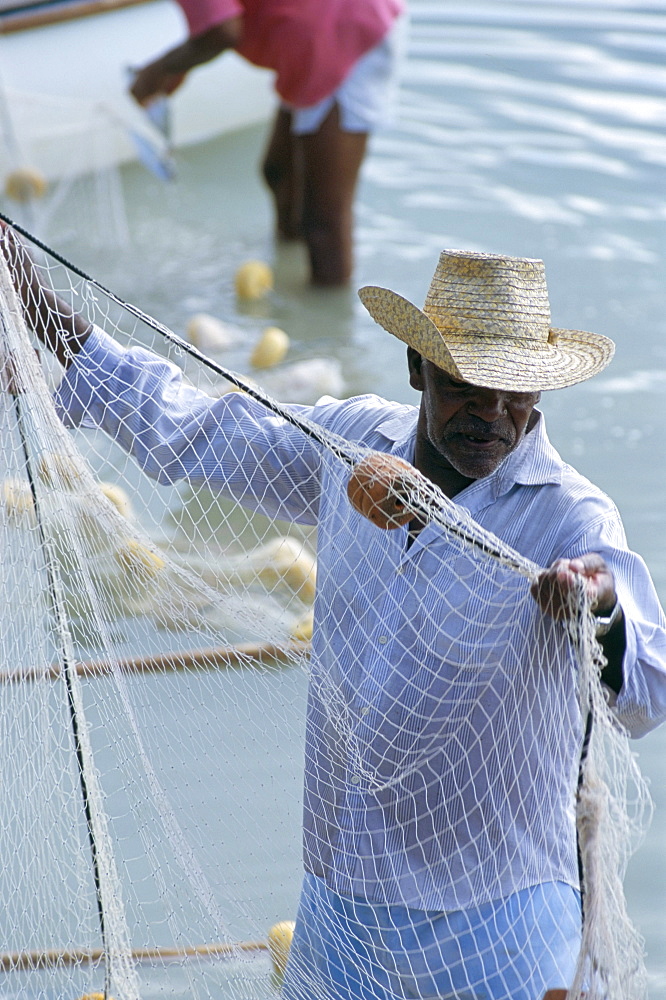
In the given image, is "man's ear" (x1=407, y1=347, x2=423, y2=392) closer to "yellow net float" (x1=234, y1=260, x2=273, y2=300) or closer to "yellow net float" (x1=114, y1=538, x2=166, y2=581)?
"yellow net float" (x1=114, y1=538, x2=166, y2=581)

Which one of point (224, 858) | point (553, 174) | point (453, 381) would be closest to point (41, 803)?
point (224, 858)

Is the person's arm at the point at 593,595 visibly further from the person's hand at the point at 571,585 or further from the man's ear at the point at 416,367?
the man's ear at the point at 416,367

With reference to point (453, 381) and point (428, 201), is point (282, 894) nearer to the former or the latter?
point (453, 381)

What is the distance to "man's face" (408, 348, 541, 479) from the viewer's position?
1.30m

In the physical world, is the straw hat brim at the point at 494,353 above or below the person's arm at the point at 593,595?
above

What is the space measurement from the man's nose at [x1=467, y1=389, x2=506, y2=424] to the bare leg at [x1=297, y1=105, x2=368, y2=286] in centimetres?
316

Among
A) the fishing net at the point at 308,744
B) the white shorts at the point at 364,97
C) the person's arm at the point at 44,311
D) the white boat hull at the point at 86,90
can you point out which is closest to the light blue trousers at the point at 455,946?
the fishing net at the point at 308,744

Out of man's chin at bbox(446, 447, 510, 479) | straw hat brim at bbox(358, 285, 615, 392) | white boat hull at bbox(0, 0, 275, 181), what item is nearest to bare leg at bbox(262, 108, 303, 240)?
white boat hull at bbox(0, 0, 275, 181)

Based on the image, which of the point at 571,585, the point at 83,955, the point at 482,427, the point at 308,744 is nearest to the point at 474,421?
the point at 482,427

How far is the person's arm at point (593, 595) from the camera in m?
1.11

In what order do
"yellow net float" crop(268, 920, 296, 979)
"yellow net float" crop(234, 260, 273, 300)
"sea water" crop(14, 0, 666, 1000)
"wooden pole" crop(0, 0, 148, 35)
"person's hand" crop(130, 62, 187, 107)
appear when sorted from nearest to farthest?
"yellow net float" crop(268, 920, 296, 979) < "sea water" crop(14, 0, 666, 1000) < "person's hand" crop(130, 62, 187, 107) < "yellow net float" crop(234, 260, 273, 300) < "wooden pole" crop(0, 0, 148, 35)

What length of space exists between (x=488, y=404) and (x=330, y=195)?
128 inches

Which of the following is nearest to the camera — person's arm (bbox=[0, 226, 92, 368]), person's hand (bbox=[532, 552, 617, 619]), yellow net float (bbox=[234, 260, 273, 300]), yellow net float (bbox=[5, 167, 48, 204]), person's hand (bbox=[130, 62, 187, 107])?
person's hand (bbox=[532, 552, 617, 619])

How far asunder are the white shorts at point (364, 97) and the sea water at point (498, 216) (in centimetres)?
60
